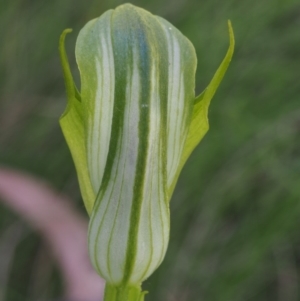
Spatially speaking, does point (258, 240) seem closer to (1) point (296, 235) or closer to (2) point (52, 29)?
(1) point (296, 235)

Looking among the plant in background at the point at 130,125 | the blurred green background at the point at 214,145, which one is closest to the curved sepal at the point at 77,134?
the plant in background at the point at 130,125

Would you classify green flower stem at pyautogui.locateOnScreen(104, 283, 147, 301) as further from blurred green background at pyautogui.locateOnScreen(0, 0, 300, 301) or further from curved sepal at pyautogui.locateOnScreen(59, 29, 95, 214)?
blurred green background at pyautogui.locateOnScreen(0, 0, 300, 301)

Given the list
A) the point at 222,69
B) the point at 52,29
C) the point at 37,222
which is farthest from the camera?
the point at 52,29

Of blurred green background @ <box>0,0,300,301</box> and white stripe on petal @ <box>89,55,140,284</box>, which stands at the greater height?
white stripe on petal @ <box>89,55,140,284</box>

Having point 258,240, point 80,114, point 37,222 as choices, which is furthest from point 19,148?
point 80,114

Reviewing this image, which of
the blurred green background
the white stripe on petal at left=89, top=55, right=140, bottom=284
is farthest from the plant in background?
the blurred green background
